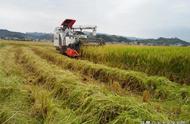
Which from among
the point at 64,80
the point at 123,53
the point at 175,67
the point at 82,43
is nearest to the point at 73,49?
the point at 82,43

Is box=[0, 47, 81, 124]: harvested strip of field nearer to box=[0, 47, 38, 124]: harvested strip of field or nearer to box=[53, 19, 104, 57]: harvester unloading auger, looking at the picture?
box=[0, 47, 38, 124]: harvested strip of field

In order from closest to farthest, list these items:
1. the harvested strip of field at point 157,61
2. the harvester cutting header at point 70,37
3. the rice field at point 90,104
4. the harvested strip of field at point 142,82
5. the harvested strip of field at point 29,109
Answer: the rice field at point 90,104
the harvested strip of field at point 29,109
the harvested strip of field at point 142,82
the harvested strip of field at point 157,61
the harvester cutting header at point 70,37

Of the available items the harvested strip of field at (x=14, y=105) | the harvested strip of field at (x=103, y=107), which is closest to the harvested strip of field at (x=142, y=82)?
the harvested strip of field at (x=103, y=107)

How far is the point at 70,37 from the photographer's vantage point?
23.4 meters

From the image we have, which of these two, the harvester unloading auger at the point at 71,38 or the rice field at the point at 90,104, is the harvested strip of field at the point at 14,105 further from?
the harvester unloading auger at the point at 71,38

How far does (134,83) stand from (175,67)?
5.68 ft

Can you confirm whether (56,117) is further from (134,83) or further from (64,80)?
(134,83)

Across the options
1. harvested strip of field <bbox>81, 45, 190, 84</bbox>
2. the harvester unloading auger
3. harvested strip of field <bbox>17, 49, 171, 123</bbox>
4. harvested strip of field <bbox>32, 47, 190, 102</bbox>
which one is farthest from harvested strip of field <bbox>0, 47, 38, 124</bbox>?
the harvester unloading auger

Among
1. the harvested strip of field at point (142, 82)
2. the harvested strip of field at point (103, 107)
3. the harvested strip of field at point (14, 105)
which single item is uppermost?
the harvested strip of field at point (103, 107)

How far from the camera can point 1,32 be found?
572ft

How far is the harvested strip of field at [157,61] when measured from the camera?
11242 millimetres

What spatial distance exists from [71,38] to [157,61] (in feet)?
38.2

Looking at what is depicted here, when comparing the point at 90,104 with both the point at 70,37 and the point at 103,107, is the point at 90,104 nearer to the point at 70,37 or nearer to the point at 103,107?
the point at 103,107

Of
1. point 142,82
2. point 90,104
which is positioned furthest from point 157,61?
point 90,104
